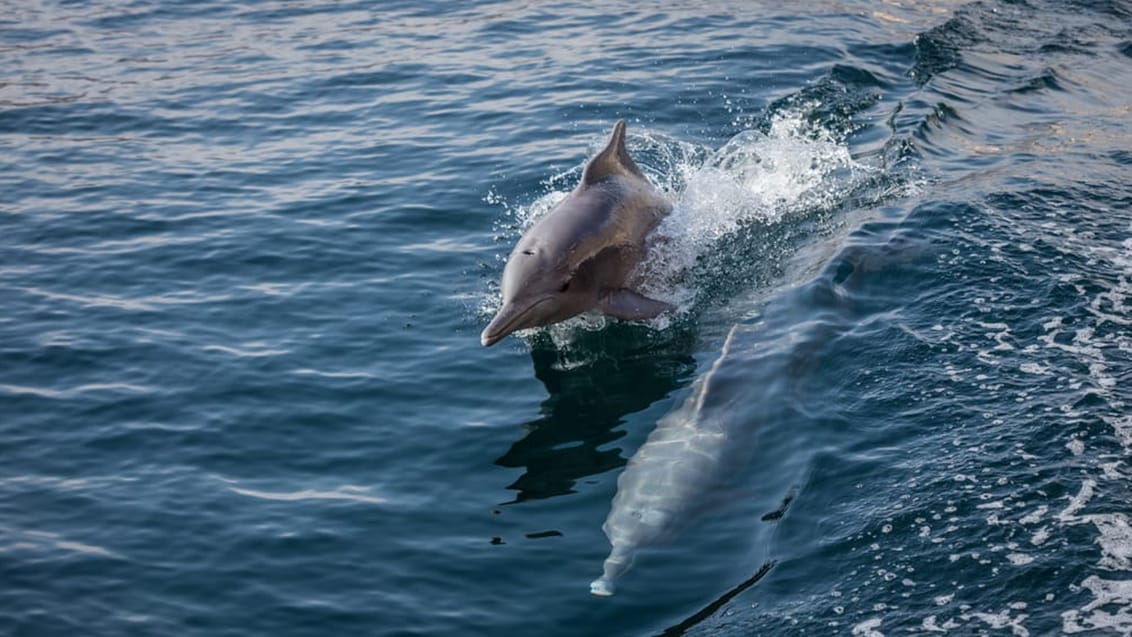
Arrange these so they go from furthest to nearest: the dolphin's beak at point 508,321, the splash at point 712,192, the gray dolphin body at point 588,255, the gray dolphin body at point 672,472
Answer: the splash at point 712,192
the gray dolphin body at point 588,255
the dolphin's beak at point 508,321
the gray dolphin body at point 672,472

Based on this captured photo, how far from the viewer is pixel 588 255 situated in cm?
1198

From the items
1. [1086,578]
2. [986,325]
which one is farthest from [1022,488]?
[986,325]

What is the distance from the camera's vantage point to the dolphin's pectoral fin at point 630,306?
1173cm

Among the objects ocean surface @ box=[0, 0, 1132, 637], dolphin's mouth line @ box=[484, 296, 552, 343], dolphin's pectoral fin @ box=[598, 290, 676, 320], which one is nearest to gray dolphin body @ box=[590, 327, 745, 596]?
ocean surface @ box=[0, 0, 1132, 637]

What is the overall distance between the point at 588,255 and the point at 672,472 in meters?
3.25

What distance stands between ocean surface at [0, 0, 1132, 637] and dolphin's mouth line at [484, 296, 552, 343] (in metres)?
0.55

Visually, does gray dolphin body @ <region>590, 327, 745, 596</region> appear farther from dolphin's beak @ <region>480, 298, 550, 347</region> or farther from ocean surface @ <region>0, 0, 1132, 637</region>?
dolphin's beak @ <region>480, 298, 550, 347</region>

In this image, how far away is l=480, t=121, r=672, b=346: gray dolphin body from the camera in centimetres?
1145

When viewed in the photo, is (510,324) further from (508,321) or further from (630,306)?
(630,306)

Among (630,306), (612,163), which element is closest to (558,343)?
(630,306)

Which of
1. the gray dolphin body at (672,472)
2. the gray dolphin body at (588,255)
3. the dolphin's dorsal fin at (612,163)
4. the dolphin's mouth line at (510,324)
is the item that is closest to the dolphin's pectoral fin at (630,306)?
the gray dolphin body at (588,255)

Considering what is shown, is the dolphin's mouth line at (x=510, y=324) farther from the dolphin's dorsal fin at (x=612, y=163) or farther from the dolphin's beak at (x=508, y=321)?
the dolphin's dorsal fin at (x=612, y=163)

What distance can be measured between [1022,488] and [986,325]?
2.65 meters

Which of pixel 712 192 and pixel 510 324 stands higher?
pixel 712 192
